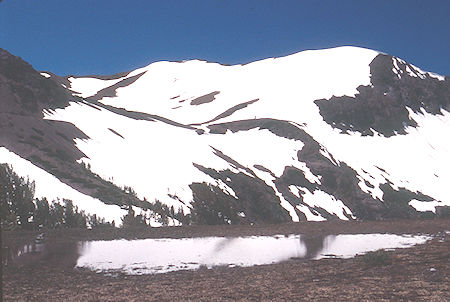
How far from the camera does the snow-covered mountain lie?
4809 centimetres

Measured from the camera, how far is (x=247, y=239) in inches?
1373

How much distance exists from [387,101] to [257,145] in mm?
63594

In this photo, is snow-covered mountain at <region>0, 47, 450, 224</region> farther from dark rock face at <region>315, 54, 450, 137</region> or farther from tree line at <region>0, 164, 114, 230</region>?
tree line at <region>0, 164, 114, 230</region>

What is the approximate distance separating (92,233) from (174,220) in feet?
33.5

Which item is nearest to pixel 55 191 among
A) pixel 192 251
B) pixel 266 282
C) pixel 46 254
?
pixel 46 254

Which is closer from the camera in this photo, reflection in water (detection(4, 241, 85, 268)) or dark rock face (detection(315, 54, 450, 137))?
reflection in water (detection(4, 241, 85, 268))

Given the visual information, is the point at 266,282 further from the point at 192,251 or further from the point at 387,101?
the point at 387,101

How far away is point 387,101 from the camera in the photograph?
431 feet

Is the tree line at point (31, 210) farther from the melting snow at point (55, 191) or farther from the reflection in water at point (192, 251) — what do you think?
the reflection in water at point (192, 251)

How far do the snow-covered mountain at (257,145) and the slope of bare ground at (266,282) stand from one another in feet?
69.1

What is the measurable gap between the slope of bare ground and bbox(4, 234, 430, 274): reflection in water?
1.96 m

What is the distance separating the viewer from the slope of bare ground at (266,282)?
15.2 m

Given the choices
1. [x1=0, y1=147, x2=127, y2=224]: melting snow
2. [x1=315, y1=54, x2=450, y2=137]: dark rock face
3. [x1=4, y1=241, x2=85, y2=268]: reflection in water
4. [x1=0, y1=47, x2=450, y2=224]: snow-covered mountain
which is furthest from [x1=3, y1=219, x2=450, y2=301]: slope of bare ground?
[x1=315, y1=54, x2=450, y2=137]: dark rock face

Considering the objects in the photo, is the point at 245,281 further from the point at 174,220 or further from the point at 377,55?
the point at 377,55
